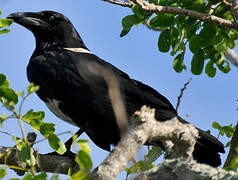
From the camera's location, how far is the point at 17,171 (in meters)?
4.01

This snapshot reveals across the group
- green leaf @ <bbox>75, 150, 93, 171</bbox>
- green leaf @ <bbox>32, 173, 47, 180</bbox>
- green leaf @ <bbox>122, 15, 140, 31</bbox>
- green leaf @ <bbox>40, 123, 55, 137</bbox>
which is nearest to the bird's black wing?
green leaf @ <bbox>122, 15, 140, 31</bbox>

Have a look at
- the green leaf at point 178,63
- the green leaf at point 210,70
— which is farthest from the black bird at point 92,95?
the green leaf at point 210,70

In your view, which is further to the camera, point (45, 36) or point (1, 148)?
point (45, 36)

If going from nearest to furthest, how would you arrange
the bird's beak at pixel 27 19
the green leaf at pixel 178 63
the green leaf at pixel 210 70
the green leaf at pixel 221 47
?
the green leaf at pixel 221 47, the green leaf at pixel 178 63, the green leaf at pixel 210 70, the bird's beak at pixel 27 19

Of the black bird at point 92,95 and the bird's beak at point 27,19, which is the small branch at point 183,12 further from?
the bird's beak at point 27,19

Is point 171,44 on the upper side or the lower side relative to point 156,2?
lower

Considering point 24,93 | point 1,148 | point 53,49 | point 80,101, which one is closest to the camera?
point 24,93

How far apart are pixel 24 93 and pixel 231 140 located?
2.17m

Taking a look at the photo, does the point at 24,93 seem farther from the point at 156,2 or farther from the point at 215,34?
the point at 215,34

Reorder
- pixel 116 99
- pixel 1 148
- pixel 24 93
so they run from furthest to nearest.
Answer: pixel 1 148 < pixel 24 93 < pixel 116 99

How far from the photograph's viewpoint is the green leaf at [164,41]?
3.89m

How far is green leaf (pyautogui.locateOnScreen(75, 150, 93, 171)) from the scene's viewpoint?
1765mm

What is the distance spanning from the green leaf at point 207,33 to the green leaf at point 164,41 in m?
0.30

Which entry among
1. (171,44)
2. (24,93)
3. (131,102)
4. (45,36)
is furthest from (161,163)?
(45,36)
